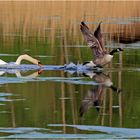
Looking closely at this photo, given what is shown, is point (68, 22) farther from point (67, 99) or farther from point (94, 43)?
point (67, 99)

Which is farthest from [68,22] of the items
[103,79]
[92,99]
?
[92,99]

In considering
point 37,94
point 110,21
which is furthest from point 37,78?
point 110,21

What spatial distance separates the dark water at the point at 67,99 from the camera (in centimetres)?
1114

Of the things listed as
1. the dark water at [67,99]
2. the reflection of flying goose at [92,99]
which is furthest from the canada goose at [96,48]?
the reflection of flying goose at [92,99]

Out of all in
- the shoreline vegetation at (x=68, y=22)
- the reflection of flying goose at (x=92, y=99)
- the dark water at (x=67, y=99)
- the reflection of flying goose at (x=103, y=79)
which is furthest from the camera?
the shoreline vegetation at (x=68, y=22)

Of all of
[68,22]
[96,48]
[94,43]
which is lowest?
[96,48]

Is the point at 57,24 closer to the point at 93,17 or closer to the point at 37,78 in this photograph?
the point at 93,17

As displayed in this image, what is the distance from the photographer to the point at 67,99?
1416 centimetres

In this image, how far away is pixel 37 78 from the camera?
1738 cm

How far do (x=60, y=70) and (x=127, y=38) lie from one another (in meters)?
9.03

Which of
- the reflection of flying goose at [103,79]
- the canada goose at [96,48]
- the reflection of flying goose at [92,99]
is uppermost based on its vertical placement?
the canada goose at [96,48]

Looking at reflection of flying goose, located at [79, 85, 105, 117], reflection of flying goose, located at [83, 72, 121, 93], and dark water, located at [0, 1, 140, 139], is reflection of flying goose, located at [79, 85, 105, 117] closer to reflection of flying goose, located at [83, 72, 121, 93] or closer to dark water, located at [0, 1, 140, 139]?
dark water, located at [0, 1, 140, 139]

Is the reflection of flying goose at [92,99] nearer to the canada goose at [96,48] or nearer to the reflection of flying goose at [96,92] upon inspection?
the reflection of flying goose at [96,92]

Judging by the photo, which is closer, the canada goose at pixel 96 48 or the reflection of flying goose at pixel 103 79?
the reflection of flying goose at pixel 103 79
